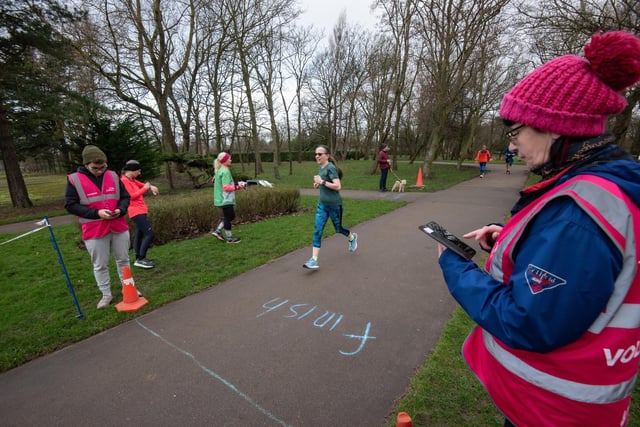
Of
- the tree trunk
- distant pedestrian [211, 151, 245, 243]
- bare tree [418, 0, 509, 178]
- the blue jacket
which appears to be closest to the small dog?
bare tree [418, 0, 509, 178]

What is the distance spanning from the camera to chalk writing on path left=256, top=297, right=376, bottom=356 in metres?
3.02

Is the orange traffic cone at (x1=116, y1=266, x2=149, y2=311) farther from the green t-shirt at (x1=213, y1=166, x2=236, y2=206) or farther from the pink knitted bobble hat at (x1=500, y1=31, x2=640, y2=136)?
the pink knitted bobble hat at (x1=500, y1=31, x2=640, y2=136)

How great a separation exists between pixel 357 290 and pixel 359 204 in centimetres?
656

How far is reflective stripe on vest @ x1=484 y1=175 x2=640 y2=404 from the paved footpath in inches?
57.3

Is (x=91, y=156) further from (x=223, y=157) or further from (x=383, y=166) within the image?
(x=383, y=166)

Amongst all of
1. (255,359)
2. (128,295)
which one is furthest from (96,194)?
(255,359)

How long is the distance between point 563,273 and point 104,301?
477cm

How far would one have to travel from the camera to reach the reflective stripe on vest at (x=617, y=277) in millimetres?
857

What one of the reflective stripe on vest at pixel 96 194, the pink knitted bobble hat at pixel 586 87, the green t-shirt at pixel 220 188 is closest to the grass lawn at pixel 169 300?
the green t-shirt at pixel 220 188

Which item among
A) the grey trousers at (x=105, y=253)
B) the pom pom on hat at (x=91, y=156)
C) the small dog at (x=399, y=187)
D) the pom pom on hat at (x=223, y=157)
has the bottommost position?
the small dog at (x=399, y=187)

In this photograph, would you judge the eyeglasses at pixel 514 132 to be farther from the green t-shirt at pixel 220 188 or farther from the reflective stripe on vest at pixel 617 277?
the green t-shirt at pixel 220 188

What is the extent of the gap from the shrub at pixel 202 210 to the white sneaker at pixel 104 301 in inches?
110

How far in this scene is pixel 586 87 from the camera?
991 mm

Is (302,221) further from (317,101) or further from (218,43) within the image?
(317,101)
